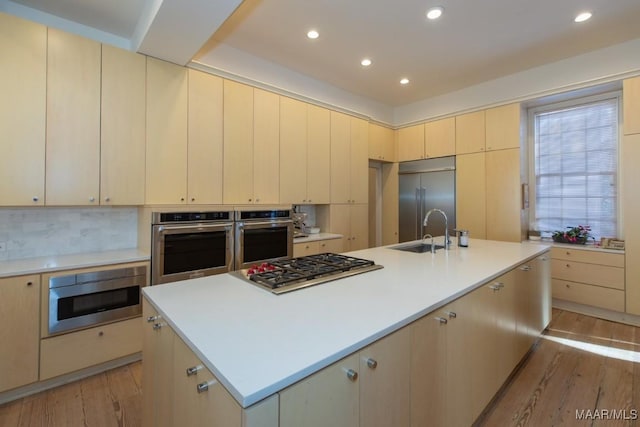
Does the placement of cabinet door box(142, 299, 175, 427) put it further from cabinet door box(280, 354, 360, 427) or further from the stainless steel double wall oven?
the stainless steel double wall oven

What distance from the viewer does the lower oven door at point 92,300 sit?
206cm

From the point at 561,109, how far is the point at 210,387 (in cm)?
495

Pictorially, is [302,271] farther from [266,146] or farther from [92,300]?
[266,146]

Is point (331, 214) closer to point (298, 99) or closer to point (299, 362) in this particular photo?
point (298, 99)

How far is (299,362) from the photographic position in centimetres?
81

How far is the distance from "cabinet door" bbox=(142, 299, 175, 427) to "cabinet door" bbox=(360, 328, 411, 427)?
725 millimetres

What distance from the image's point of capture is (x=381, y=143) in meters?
4.80

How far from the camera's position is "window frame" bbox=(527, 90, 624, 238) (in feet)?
11.1

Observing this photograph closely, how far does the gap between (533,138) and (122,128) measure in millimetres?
4886

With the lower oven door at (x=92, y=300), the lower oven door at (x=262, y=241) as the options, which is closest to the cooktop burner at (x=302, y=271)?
the lower oven door at (x=262, y=241)

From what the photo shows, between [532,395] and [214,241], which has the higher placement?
[214,241]

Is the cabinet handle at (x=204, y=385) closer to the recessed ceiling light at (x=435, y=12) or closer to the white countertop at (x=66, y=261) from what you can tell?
the white countertop at (x=66, y=261)

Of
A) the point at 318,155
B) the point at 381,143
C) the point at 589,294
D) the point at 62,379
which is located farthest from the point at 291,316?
the point at 381,143

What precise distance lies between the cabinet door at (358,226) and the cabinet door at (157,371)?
9.83 ft
